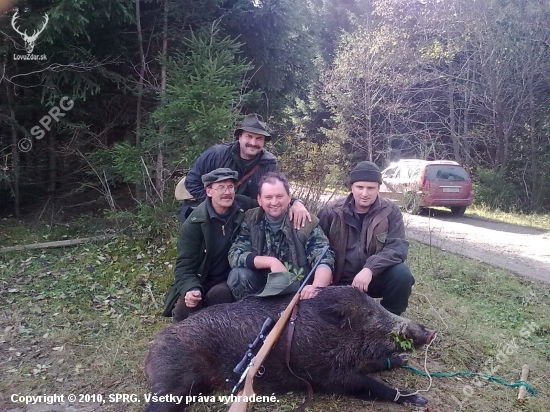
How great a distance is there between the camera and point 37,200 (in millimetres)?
9000

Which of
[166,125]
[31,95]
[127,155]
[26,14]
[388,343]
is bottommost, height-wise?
[388,343]

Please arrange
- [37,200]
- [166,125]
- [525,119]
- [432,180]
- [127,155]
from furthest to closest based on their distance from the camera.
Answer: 1. [525,119]
2. [432,180]
3. [37,200]
4. [127,155]
5. [166,125]

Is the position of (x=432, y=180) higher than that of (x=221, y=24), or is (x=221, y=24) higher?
(x=221, y=24)

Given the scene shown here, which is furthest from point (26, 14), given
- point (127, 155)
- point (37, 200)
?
point (37, 200)

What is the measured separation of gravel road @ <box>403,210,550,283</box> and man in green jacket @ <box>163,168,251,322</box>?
14.1 feet

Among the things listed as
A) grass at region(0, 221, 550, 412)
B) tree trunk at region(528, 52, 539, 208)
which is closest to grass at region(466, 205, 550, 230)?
tree trunk at region(528, 52, 539, 208)

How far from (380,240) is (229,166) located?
5.63ft

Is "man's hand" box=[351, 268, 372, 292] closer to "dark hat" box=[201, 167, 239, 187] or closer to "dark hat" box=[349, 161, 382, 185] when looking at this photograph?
"dark hat" box=[349, 161, 382, 185]

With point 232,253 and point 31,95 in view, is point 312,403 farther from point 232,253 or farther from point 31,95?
point 31,95

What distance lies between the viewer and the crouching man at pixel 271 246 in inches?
146

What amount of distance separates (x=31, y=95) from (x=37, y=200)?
198 centimetres

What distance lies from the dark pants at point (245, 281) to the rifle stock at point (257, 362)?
1.91 feet

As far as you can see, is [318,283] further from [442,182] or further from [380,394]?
[442,182]

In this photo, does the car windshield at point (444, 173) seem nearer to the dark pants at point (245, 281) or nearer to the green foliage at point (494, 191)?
the green foliage at point (494, 191)
